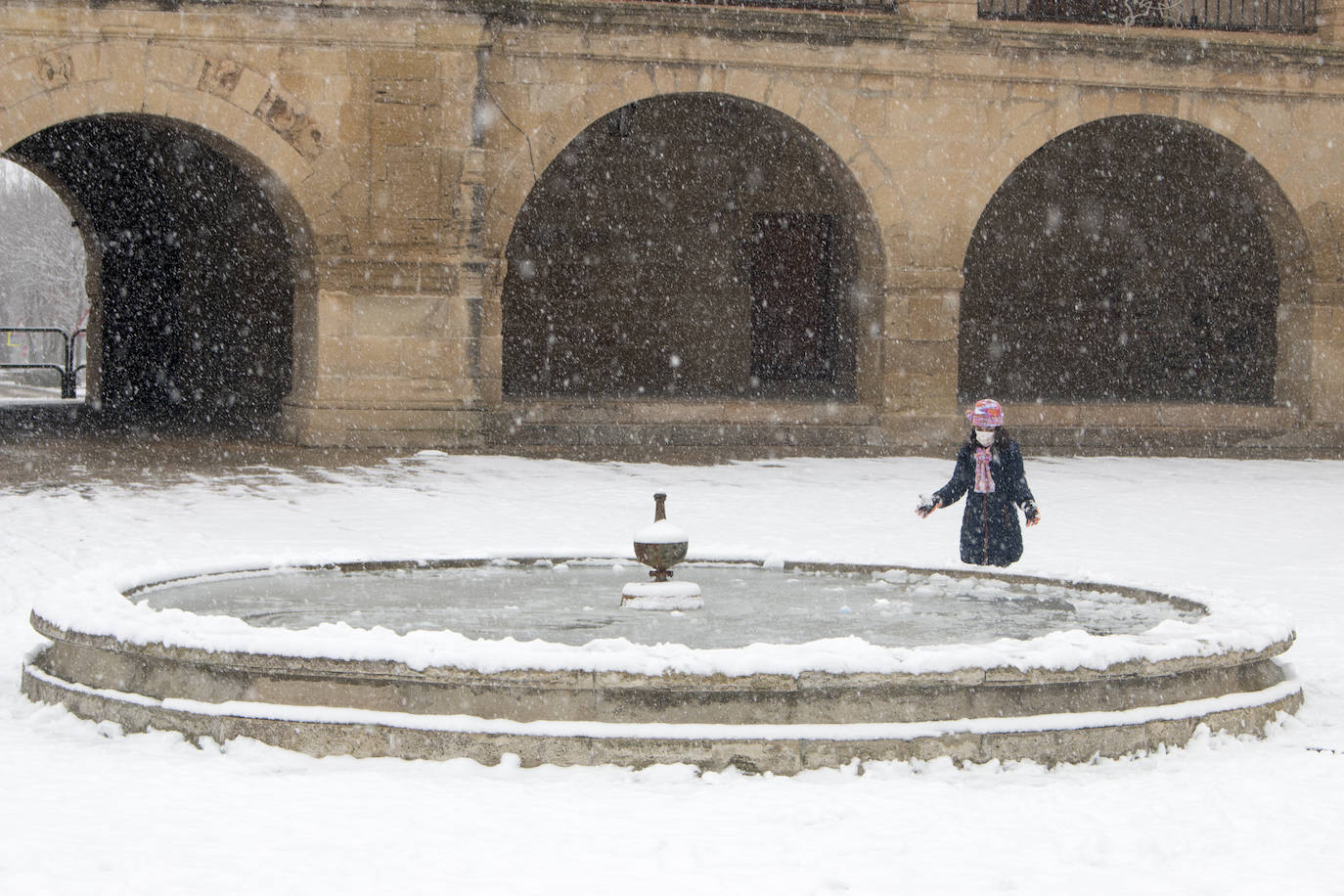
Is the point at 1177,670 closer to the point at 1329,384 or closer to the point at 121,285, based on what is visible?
the point at 1329,384

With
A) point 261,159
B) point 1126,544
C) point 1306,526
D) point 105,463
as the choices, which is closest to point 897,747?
point 1126,544

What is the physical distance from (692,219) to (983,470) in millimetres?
11888

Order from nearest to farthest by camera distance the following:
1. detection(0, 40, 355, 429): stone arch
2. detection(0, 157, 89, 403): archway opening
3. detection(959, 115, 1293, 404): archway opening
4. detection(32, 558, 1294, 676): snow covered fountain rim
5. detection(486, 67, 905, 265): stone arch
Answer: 1. detection(32, 558, 1294, 676): snow covered fountain rim
2. detection(0, 40, 355, 429): stone arch
3. detection(486, 67, 905, 265): stone arch
4. detection(959, 115, 1293, 404): archway opening
5. detection(0, 157, 89, 403): archway opening

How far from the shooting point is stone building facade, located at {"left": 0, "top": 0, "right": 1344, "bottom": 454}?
48.7ft

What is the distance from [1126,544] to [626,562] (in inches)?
143

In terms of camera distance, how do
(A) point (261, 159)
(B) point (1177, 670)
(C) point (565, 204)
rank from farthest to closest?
(C) point (565, 204), (A) point (261, 159), (B) point (1177, 670)

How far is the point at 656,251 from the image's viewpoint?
19.6m

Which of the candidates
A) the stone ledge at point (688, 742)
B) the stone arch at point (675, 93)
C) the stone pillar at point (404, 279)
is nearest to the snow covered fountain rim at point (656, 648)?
the stone ledge at point (688, 742)

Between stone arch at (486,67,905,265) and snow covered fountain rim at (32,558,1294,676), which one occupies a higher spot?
stone arch at (486,67,905,265)

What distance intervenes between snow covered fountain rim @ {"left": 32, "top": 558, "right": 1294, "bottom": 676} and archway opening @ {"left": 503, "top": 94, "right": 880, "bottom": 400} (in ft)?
42.4

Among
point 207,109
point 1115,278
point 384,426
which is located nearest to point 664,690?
point 384,426

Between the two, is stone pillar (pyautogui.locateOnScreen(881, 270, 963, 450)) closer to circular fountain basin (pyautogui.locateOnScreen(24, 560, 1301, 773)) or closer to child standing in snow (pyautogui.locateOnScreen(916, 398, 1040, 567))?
child standing in snow (pyautogui.locateOnScreen(916, 398, 1040, 567))

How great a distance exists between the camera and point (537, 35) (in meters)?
15.4

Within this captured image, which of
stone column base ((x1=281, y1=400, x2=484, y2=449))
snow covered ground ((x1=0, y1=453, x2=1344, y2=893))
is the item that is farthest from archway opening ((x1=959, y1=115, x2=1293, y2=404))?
snow covered ground ((x1=0, y1=453, x2=1344, y2=893))
